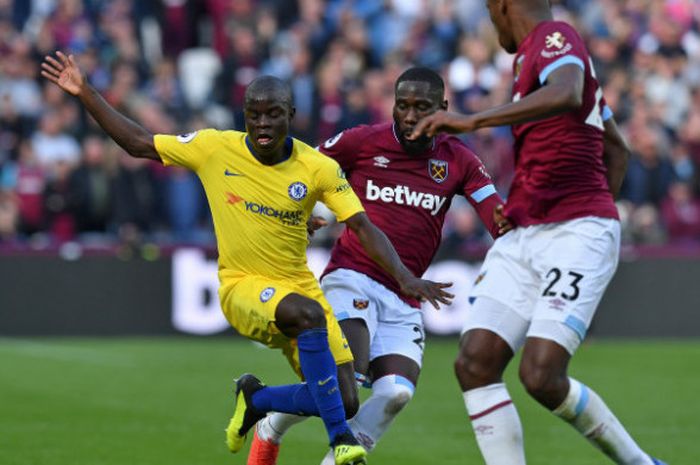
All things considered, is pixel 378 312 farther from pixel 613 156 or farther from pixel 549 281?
pixel 613 156

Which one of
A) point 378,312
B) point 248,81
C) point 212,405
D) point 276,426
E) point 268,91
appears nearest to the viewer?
point 268,91

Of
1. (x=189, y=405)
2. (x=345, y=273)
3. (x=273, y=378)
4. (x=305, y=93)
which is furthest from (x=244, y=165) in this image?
(x=305, y=93)

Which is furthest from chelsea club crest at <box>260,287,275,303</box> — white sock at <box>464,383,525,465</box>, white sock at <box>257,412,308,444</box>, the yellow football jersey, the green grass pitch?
the green grass pitch

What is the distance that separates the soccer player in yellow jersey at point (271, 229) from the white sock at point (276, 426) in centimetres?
21

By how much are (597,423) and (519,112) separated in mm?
1580

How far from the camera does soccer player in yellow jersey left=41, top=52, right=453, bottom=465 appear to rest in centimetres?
750

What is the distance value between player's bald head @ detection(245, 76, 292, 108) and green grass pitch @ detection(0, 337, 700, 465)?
96.2 inches

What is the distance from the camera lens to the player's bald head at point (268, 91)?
7.57 meters

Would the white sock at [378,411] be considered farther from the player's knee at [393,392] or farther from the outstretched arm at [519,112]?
the outstretched arm at [519,112]

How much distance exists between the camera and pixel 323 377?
7469 millimetres

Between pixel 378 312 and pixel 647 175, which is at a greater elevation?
pixel 647 175

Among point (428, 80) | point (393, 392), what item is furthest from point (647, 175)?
point (393, 392)

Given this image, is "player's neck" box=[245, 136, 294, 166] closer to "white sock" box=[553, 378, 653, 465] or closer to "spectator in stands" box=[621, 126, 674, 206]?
"white sock" box=[553, 378, 653, 465]

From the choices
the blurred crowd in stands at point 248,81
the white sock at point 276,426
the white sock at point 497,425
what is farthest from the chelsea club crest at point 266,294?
the blurred crowd in stands at point 248,81
